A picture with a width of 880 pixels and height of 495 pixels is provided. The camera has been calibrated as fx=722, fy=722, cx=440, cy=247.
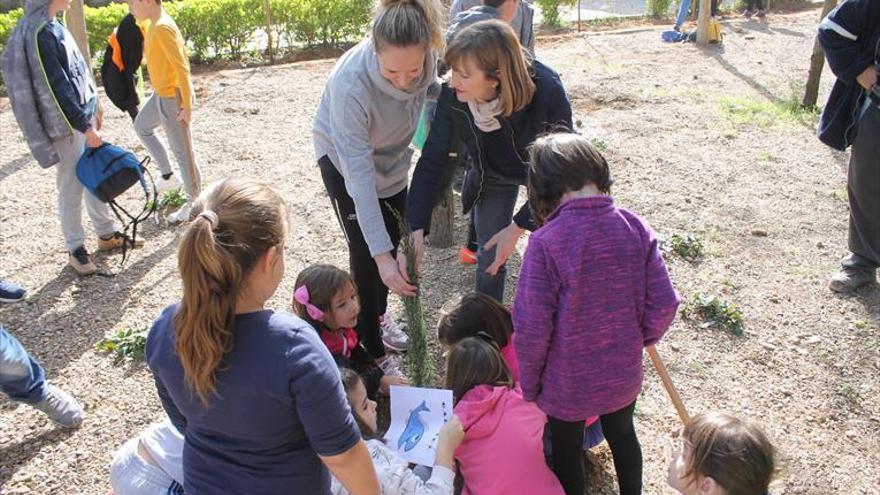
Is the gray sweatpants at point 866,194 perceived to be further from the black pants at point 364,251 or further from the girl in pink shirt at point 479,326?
the black pants at point 364,251

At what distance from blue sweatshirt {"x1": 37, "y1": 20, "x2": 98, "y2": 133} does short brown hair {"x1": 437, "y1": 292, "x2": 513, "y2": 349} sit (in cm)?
251

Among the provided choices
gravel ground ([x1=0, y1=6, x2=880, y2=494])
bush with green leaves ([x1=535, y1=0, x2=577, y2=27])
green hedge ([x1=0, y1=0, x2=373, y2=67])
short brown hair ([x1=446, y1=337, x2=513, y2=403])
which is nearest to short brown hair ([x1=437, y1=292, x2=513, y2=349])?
short brown hair ([x1=446, y1=337, x2=513, y2=403])

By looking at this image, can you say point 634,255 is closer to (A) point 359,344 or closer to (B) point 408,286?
(B) point 408,286

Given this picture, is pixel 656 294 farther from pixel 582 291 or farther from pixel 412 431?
pixel 412 431

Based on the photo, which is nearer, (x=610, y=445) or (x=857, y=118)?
(x=610, y=445)

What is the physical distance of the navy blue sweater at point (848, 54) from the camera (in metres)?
3.65

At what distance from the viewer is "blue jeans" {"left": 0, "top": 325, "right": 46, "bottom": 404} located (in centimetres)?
282

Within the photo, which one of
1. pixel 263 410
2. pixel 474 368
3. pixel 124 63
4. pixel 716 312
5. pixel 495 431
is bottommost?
pixel 716 312

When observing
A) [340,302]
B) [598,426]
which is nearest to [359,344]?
[340,302]

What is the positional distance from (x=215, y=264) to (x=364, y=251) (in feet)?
5.17

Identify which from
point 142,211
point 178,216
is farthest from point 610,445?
point 178,216

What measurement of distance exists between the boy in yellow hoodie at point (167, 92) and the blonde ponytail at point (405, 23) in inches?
104

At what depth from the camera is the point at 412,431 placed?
260 centimetres

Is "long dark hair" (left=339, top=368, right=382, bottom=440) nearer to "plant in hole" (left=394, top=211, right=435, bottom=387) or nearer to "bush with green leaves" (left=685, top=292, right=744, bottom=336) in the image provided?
"plant in hole" (left=394, top=211, right=435, bottom=387)
